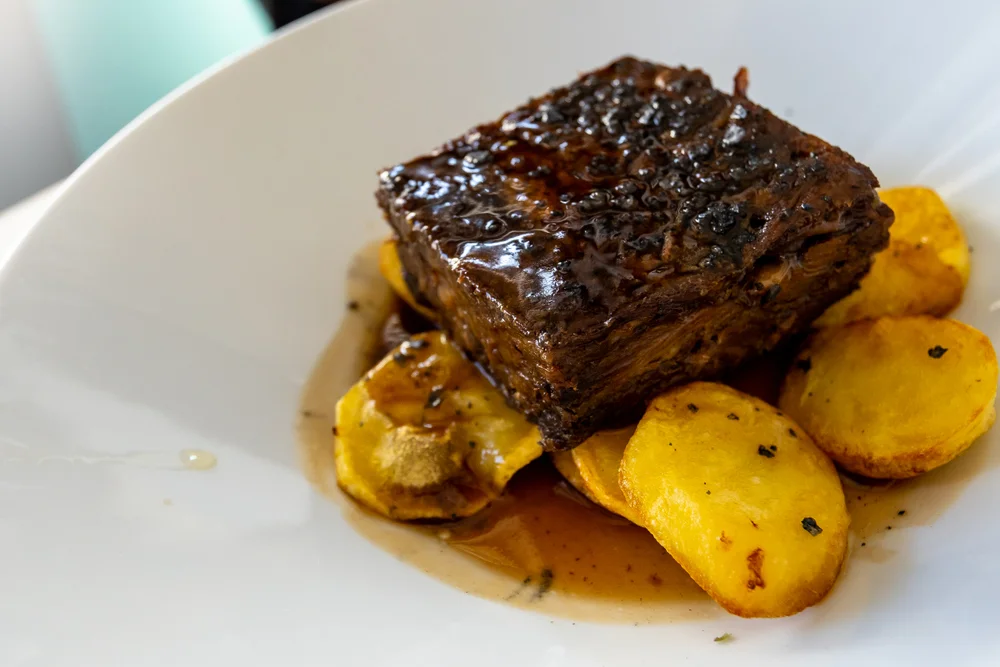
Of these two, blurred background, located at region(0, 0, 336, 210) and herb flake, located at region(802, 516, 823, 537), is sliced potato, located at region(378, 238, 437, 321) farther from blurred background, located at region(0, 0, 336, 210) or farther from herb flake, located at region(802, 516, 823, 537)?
blurred background, located at region(0, 0, 336, 210)

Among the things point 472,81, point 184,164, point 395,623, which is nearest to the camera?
point 395,623

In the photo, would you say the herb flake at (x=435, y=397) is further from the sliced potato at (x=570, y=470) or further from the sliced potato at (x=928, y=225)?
the sliced potato at (x=928, y=225)

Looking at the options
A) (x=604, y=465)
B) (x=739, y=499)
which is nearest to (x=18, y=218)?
(x=604, y=465)

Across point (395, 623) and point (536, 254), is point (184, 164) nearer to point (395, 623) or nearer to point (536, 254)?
point (536, 254)

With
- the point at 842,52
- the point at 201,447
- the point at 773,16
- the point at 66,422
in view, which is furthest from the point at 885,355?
the point at 66,422

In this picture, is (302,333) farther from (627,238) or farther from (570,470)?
(627,238)

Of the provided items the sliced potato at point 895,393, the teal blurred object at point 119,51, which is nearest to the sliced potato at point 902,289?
the sliced potato at point 895,393
